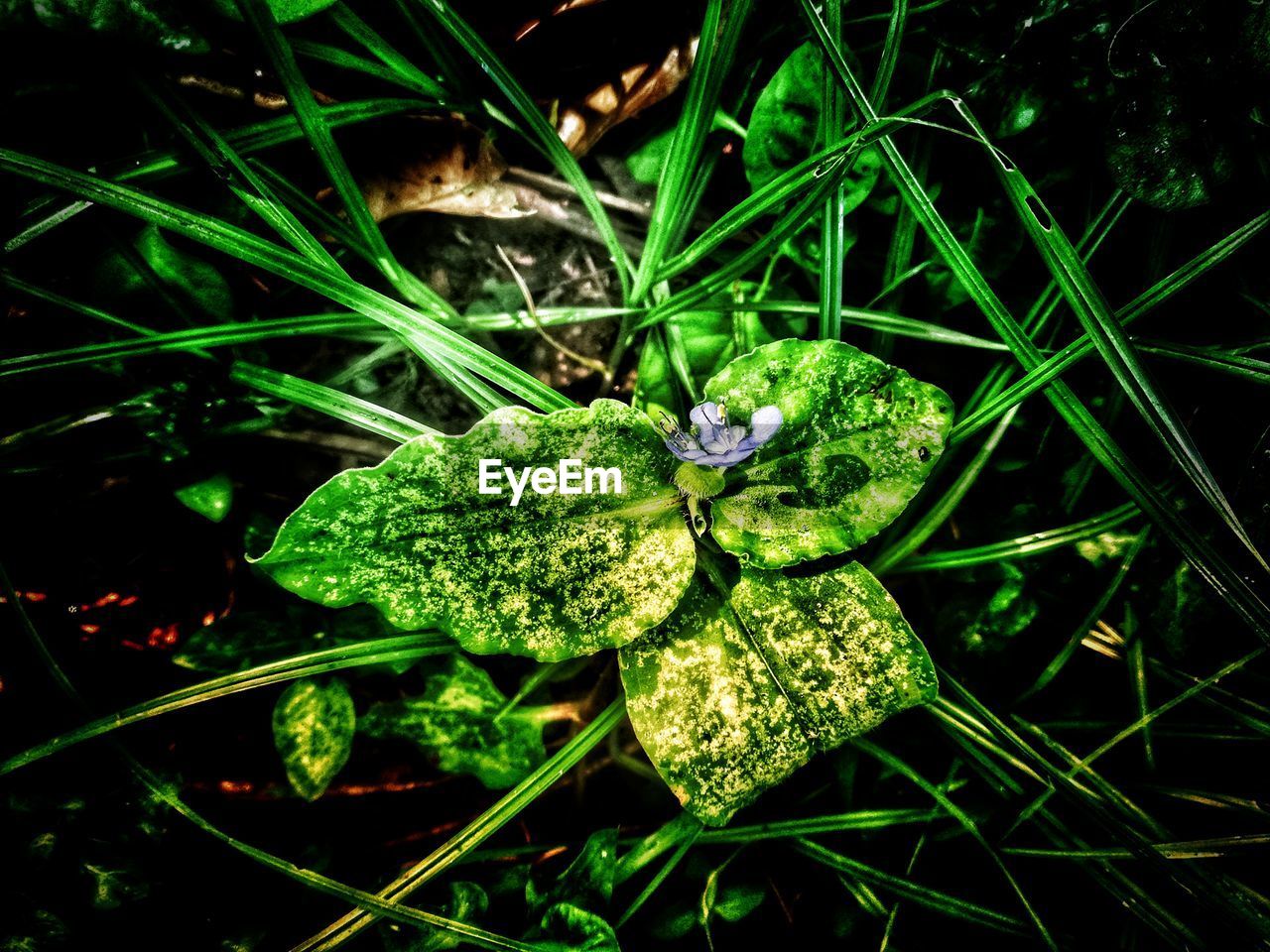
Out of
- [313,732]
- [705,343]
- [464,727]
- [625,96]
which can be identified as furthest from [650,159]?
[313,732]

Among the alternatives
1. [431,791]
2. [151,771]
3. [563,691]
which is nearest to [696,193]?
[563,691]

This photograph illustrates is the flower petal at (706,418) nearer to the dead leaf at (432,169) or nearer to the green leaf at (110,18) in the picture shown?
the dead leaf at (432,169)

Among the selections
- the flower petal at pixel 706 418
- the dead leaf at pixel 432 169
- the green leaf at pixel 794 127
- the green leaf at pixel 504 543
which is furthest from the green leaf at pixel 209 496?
the green leaf at pixel 794 127

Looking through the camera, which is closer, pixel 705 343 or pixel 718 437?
pixel 718 437

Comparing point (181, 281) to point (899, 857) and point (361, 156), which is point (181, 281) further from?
point (899, 857)

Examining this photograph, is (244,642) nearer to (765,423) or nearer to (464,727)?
(464,727)

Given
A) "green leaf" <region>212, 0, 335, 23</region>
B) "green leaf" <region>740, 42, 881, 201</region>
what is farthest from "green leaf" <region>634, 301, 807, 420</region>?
"green leaf" <region>212, 0, 335, 23</region>

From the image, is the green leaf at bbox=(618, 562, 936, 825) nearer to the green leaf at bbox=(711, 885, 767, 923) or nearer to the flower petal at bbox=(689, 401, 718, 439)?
the flower petal at bbox=(689, 401, 718, 439)
